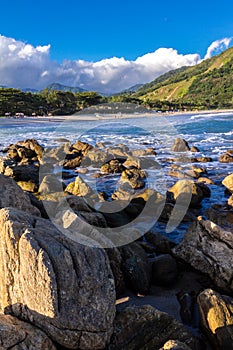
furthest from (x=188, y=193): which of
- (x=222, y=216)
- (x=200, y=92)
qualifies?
(x=200, y=92)

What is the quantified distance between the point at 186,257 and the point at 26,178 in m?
10.7

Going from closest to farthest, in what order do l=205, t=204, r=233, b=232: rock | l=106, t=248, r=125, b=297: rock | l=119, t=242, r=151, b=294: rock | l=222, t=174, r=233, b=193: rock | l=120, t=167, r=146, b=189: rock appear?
l=106, t=248, r=125, b=297: rock < l=119, t=242, r=151, b=294: rock < l=205, t=204, r=233, b=232: rock < l=222, t=174, r=233, b=193: rock < l=120, t=167, r=146, b=189: rock

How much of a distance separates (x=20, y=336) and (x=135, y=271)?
3.09m

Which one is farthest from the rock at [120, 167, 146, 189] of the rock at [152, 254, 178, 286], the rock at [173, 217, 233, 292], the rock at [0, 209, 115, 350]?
the rock at [0, 209, 115, 350]

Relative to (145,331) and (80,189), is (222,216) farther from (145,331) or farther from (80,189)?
(145,331)

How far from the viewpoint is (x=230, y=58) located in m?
193

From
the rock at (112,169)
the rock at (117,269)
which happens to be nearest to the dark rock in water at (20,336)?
the rock at (117,269)

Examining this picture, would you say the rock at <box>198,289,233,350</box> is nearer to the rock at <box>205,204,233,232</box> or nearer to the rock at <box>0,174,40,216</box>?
the rock at <box>0,174,40,216</box>

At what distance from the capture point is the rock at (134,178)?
590 inches

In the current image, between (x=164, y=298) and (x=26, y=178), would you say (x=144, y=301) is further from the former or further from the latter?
(x=26, y=178)

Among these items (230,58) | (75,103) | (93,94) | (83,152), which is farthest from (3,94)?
(230,58)

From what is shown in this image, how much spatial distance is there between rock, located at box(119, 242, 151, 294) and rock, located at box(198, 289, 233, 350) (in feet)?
5.27

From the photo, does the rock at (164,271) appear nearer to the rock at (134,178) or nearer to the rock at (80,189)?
the rock at (80,189)

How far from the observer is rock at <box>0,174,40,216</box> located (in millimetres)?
6660
